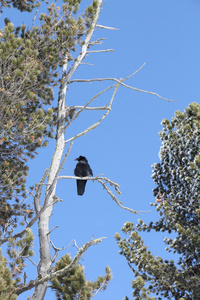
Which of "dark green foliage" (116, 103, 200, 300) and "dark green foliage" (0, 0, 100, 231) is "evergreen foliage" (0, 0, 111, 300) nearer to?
"dark green foliage" (0, 0, 100, 231)

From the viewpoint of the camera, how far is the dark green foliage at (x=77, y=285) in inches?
236

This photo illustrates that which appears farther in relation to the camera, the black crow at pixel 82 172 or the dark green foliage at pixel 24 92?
the black crow at pixel 82 172

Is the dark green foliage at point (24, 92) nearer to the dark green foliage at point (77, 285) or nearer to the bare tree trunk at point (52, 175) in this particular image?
the bare tree trunk at point (52, 175)

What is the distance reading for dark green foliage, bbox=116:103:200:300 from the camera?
9.48 m

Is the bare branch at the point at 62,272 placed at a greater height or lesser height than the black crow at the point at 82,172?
lesser

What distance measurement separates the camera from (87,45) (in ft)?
34.4

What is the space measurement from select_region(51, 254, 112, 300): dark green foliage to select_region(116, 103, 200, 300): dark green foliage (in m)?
2.94

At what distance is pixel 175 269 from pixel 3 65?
19.7 feet

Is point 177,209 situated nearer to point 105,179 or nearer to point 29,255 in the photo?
point 105,179

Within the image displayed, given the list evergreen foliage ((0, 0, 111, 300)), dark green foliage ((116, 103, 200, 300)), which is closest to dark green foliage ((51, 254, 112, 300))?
evergreen foliage ((0, 0, 111, 300))

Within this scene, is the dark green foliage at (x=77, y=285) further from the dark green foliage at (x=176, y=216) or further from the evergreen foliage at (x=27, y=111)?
the dark green foliage at (x=176, y=216)

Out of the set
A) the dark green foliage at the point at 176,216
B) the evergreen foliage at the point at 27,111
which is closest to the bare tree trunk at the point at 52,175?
the evergreen foliage at the point at 27,111

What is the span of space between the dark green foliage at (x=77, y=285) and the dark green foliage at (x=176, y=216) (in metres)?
2.94

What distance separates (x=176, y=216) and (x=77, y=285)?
15.1 ft
